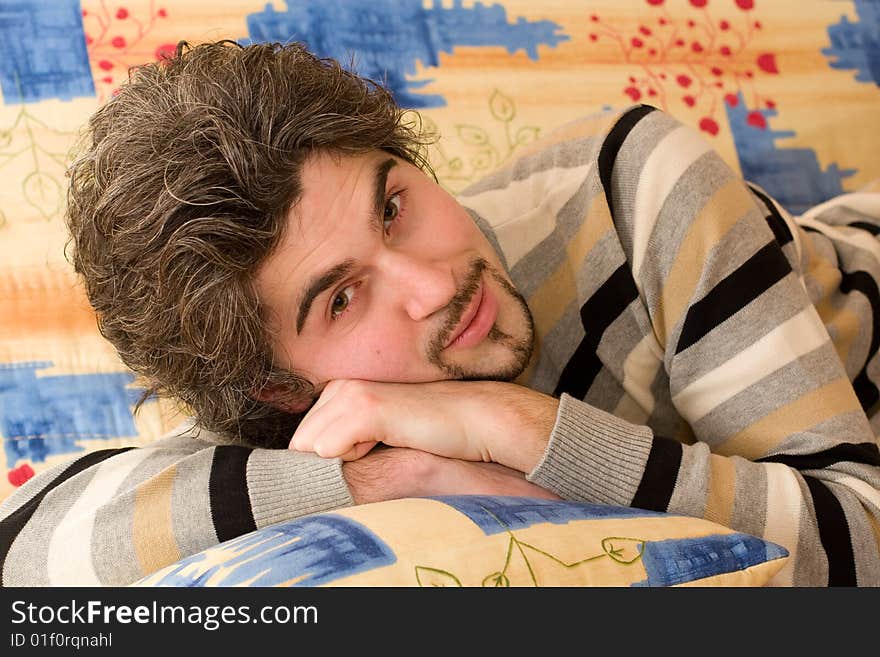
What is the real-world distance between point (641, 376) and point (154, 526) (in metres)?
0.71

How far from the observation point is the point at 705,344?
1.23 m

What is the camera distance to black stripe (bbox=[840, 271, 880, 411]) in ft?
4.81

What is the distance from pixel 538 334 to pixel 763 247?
355mm

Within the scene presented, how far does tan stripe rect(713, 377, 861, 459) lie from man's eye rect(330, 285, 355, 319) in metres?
0.53

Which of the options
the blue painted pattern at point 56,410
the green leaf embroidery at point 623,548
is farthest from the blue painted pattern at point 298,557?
the blue painted pattern at point 56,410

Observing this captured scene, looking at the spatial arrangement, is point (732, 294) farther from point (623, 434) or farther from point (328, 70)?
point (328, 70)

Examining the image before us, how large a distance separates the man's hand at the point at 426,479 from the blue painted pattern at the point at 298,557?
0.18m

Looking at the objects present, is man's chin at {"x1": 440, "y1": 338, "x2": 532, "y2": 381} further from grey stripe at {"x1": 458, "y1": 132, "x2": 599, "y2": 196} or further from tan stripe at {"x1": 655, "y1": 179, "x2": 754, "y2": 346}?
grey stripe at {"x1": 458, "y1": 132, "x2": 599, "y2": 196}

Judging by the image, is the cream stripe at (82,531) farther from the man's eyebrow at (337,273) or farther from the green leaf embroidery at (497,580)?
the green leaf embroidery at (497,580)

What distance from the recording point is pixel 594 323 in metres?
1.38

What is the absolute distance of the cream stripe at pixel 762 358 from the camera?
1.19m

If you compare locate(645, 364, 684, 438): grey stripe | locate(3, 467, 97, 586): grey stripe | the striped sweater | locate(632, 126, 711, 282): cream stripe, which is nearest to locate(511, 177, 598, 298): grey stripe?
the striped sweater

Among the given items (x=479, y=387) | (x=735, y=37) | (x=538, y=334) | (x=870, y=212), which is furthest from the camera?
(x=735, y=37)
